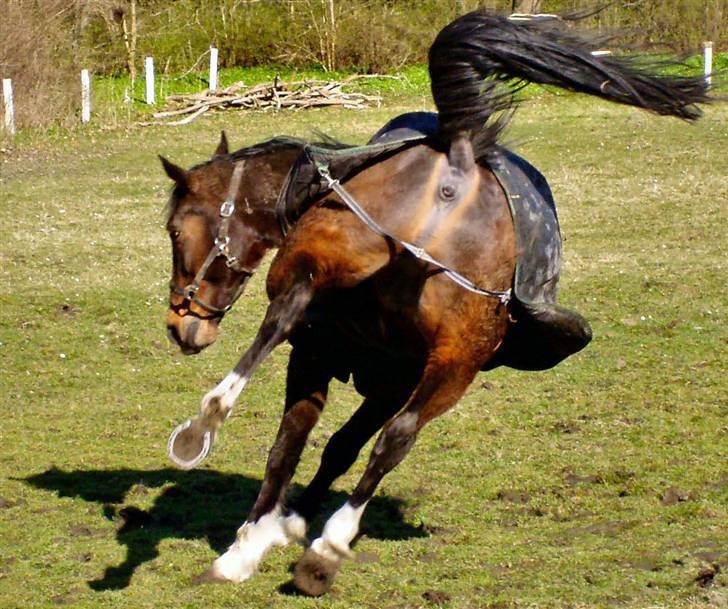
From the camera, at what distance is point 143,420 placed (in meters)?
10.1

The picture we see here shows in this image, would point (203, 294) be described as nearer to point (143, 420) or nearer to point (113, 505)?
point (113, 505)

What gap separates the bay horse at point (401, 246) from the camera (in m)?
6.03

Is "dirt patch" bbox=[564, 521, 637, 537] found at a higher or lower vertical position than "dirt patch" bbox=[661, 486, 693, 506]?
higher

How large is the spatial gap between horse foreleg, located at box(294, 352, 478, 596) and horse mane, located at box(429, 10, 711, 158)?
1023mm

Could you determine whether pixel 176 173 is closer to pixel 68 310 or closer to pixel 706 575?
pixel 706 575

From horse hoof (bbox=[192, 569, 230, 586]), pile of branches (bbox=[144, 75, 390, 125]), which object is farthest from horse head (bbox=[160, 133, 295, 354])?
pile of branches (bbox=[144, 75, 390, 125])

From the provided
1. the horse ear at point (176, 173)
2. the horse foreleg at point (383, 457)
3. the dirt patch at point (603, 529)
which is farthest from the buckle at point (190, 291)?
the dirt patch at point (603, 529)

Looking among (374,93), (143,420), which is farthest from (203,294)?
(374,93)

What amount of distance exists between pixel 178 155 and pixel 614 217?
8387 millimetres

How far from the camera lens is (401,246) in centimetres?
602

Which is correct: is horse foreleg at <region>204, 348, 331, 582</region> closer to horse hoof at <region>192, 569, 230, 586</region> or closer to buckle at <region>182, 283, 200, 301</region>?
horse hoof at <region>192, 569, 230, 586</region>

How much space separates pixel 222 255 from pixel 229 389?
96 cm

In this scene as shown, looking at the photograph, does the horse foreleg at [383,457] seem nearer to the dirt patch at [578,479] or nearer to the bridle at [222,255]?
the bridle at [222,255]

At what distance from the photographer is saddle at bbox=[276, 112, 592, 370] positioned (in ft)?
20.5
